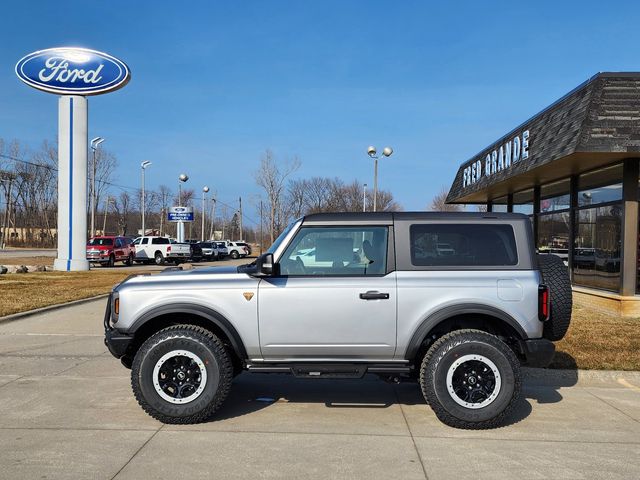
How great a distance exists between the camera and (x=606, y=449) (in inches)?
171

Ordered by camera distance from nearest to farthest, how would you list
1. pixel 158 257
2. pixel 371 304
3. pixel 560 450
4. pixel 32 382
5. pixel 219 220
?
pixel 560 450, pixel 371 304, pixel 32 382, pixel 158 257, pixel 219 220

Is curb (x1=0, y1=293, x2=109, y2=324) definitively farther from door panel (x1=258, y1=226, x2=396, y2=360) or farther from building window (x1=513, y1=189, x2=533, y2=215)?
building window (x1=513, y1=189, x2=533, y2=215)

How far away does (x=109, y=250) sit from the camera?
31469 mm

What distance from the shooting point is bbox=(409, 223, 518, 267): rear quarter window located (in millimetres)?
4945

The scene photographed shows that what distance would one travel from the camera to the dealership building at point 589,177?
33.0 feet

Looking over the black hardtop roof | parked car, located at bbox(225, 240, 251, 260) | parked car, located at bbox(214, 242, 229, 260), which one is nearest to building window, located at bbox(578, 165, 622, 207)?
the black hardtop roof

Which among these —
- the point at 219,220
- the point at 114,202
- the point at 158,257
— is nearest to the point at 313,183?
the point at 158,257

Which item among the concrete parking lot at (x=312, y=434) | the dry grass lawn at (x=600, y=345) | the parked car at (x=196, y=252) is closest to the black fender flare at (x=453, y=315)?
the concrete parking lot at (x=312, y=434)

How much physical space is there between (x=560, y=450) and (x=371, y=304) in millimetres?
1952

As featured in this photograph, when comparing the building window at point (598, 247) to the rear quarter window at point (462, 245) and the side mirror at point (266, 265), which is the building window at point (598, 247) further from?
the side mirror at point (266, 265)

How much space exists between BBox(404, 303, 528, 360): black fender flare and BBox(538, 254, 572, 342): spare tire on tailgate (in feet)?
1.63

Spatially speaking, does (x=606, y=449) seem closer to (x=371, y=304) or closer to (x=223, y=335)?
(x=371, y=304)

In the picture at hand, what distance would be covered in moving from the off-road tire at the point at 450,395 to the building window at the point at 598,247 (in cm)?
810

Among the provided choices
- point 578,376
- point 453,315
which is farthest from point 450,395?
point 578,376
